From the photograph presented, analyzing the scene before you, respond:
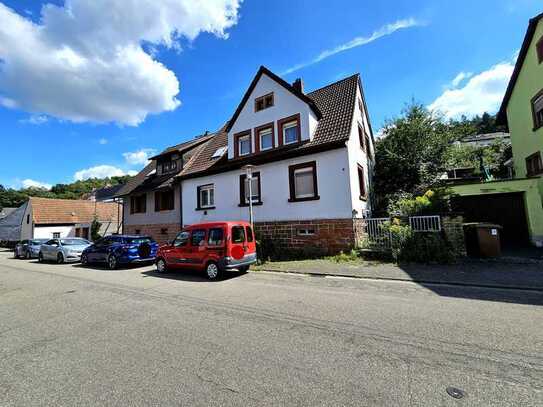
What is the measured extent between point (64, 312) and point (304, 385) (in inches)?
227

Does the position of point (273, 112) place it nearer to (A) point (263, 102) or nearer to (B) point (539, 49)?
(A) point (263, 102)

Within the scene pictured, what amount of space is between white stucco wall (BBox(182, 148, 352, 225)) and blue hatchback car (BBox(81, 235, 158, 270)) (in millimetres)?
4448

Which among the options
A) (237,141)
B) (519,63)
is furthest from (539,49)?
(237,141)

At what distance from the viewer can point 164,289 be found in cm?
797

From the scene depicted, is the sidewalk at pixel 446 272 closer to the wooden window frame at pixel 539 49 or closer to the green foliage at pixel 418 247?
the green foliage at pixel 418 247

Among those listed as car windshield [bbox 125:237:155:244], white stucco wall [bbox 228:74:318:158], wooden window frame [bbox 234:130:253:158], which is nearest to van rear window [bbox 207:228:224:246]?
car windshield [bbox 125:237:155:244]

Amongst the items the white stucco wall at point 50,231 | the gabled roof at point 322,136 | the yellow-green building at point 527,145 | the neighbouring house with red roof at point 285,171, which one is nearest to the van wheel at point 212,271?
the neighbouring house with red roof at point 285,171

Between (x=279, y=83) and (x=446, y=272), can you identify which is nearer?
(x=446, y=272)

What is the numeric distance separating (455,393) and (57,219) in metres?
47.0

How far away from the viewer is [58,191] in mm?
81688

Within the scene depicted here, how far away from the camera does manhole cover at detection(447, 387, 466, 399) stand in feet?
8.83

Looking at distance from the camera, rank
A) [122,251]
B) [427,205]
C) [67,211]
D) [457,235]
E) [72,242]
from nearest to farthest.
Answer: [457,235], [427,205], [122,251], [72,242], [67,211]

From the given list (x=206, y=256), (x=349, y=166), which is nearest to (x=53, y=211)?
(x=206, y=256)

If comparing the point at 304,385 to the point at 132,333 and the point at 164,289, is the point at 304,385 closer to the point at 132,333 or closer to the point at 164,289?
the point at 132,333
